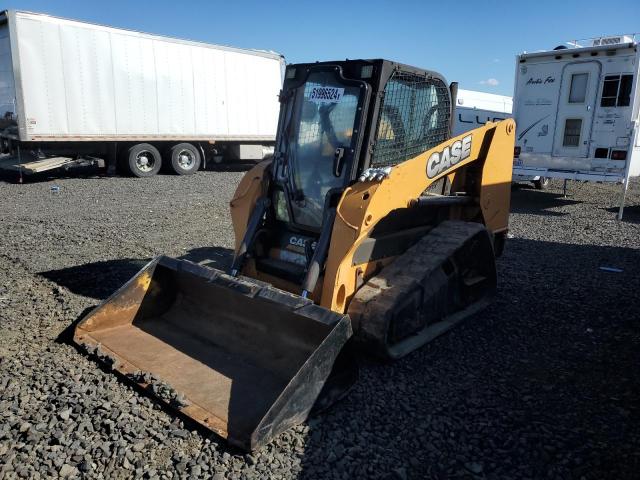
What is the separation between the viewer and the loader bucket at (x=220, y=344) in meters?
3.19

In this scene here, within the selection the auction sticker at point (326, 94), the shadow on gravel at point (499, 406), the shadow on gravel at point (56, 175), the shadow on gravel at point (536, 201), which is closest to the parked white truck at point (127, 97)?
the shadow on gravel at point (56, 175)

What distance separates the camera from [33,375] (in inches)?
145

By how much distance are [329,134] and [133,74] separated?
11629 millimetres

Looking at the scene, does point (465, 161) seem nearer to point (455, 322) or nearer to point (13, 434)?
point (455, 322)

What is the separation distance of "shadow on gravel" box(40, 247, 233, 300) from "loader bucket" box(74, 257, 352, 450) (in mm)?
1052

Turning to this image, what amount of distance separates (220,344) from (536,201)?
10.6 metres

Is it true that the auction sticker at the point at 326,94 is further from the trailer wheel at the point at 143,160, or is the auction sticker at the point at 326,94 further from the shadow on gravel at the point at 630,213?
the trailer wheel at the point at 143,160

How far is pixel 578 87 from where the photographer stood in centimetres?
1112

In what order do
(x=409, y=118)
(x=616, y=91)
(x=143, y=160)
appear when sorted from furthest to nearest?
1. (x=143, y=160)
2. (x=616, y=91)
3. (x=409, y=118)

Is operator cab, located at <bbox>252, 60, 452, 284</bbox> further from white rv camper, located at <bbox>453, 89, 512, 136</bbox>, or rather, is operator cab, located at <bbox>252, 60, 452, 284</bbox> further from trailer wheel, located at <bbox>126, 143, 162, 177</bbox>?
trailer wheel, located at <bbox>126, 143, 162, 177</bbox>

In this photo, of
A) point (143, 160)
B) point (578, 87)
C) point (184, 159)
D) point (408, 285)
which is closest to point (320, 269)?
point (408, 285)

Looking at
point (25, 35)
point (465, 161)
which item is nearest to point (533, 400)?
point (465, 161)

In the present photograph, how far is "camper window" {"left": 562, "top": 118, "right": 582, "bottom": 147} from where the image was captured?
11.2 meters

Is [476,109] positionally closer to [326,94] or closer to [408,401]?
[326,94]
